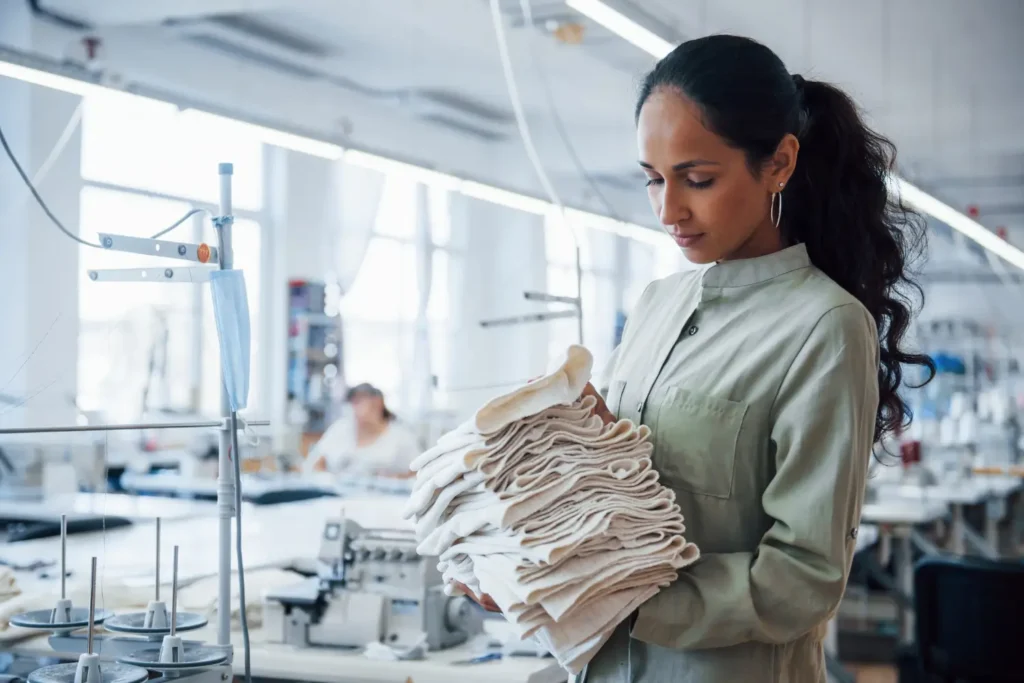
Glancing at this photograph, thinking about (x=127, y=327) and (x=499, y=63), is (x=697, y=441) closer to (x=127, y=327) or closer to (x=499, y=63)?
(x=127, y=327)

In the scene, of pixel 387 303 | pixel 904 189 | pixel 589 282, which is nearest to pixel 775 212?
pixel 904 189

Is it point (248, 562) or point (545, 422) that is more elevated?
point (545, 422)

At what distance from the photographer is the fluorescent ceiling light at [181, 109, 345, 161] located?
3642 millimetres

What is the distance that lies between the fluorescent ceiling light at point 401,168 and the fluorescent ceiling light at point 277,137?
0.23 feet

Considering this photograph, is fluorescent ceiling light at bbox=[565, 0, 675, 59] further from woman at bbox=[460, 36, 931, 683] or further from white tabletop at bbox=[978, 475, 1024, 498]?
white tabletop at bbox=[978, 475, 1024, 498]

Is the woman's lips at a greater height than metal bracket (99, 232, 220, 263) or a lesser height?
lesser

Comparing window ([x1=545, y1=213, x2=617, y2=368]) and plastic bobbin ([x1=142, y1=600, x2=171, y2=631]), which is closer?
plastic bobbin ([x1=142, y1=600, x2=171, y2=631])

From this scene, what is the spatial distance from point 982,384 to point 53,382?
33.4ft

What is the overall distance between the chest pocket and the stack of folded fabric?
1.8 inches

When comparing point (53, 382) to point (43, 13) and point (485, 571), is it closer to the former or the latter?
point (485, 571)

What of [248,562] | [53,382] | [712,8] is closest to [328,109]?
[712,8]

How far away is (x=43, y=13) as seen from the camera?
250 inches

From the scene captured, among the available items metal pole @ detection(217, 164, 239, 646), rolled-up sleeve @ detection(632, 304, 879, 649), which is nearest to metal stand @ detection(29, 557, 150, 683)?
metal pole @ detection(217, 164, 239, 646)

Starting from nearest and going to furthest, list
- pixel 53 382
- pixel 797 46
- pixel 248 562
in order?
pixel 53 382 < pixel 248 562 < pixel 797 46
